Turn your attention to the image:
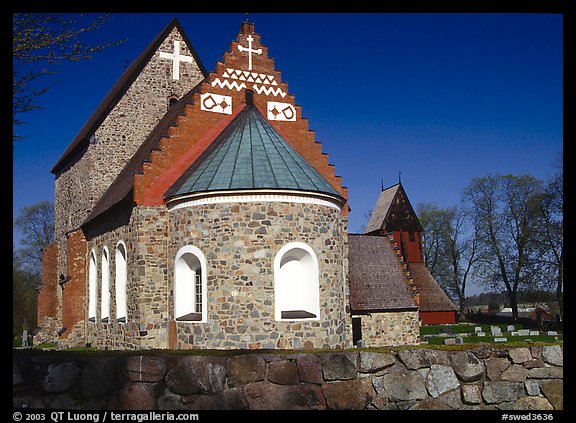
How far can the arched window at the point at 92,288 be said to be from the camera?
18984mm

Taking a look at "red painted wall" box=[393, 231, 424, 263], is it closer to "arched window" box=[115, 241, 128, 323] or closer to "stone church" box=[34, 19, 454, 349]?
"stone church" box=[34, 19, 454, 349]

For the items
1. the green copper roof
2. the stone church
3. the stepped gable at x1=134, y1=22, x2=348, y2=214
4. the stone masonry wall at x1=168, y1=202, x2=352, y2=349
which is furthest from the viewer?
the stepped gable at x1=134, y1=22, x2=348, y2=214

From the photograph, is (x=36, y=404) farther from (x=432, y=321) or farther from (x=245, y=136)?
(x=432, y=321)

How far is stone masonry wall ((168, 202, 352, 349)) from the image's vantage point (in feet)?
42.1

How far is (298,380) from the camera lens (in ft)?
18.7

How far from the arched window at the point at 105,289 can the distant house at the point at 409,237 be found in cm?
2213

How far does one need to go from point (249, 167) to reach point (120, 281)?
5739 millimetres

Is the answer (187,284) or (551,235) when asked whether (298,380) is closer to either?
(187,284)

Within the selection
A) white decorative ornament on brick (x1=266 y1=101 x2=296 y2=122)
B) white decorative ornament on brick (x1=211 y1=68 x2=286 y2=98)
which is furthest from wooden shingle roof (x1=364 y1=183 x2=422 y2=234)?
white decorative ornament on brick (x1=211 y1=68 x2=286 y2=98)

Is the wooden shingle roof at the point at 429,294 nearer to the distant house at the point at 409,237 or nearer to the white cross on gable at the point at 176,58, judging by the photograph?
the distant house at the point at 409,237

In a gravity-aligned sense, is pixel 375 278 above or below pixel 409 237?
below

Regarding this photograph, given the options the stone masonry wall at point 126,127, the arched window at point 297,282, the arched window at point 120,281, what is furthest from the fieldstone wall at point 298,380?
the stone masonry wall at point 126,127

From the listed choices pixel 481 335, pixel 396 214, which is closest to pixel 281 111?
pixel 481 335

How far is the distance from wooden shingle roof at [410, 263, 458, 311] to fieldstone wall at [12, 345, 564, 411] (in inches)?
1153
